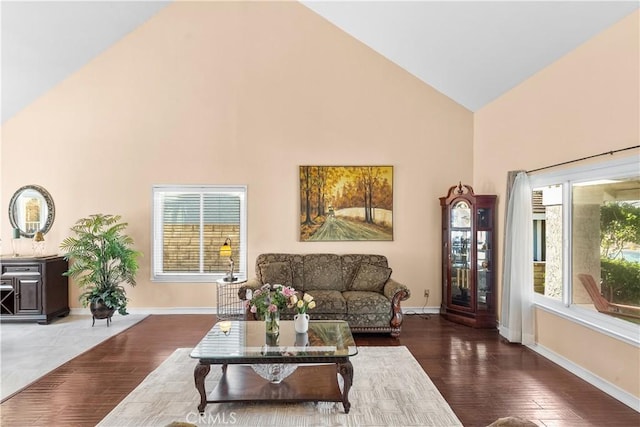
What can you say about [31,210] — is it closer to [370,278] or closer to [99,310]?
[99,310]

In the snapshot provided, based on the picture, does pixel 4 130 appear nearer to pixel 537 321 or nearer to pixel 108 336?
pixel 108 336

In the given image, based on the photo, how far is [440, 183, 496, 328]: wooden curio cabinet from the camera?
18.5ft

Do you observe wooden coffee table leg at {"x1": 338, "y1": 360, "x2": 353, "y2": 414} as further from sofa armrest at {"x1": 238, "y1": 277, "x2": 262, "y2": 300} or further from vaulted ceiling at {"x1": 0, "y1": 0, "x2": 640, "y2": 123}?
vaulted ceiling at {"x1": 0, "y1": 0, "x2": 640, "y2": 123}

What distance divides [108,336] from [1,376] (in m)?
1.35

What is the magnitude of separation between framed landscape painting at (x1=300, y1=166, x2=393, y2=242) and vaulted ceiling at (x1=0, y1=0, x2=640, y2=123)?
1.85m

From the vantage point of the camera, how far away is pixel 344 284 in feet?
19.1

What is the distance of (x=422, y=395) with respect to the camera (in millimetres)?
3414

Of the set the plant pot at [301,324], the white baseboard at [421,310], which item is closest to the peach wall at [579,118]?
the white baseboard at [421,310]

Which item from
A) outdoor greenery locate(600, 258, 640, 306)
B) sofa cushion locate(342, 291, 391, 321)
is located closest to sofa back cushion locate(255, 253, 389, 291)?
sofa cushion locate(342, 291, 391, 321)

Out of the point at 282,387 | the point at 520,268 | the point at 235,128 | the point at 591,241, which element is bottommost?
the point at 282,387

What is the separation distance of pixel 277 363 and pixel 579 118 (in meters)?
3.89

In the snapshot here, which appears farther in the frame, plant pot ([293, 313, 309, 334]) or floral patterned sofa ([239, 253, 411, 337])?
floral patterned sofa ([239, 253, 411, 337])

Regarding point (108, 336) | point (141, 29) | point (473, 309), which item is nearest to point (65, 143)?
point (141, 29)

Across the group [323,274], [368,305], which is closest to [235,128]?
[323,274]
